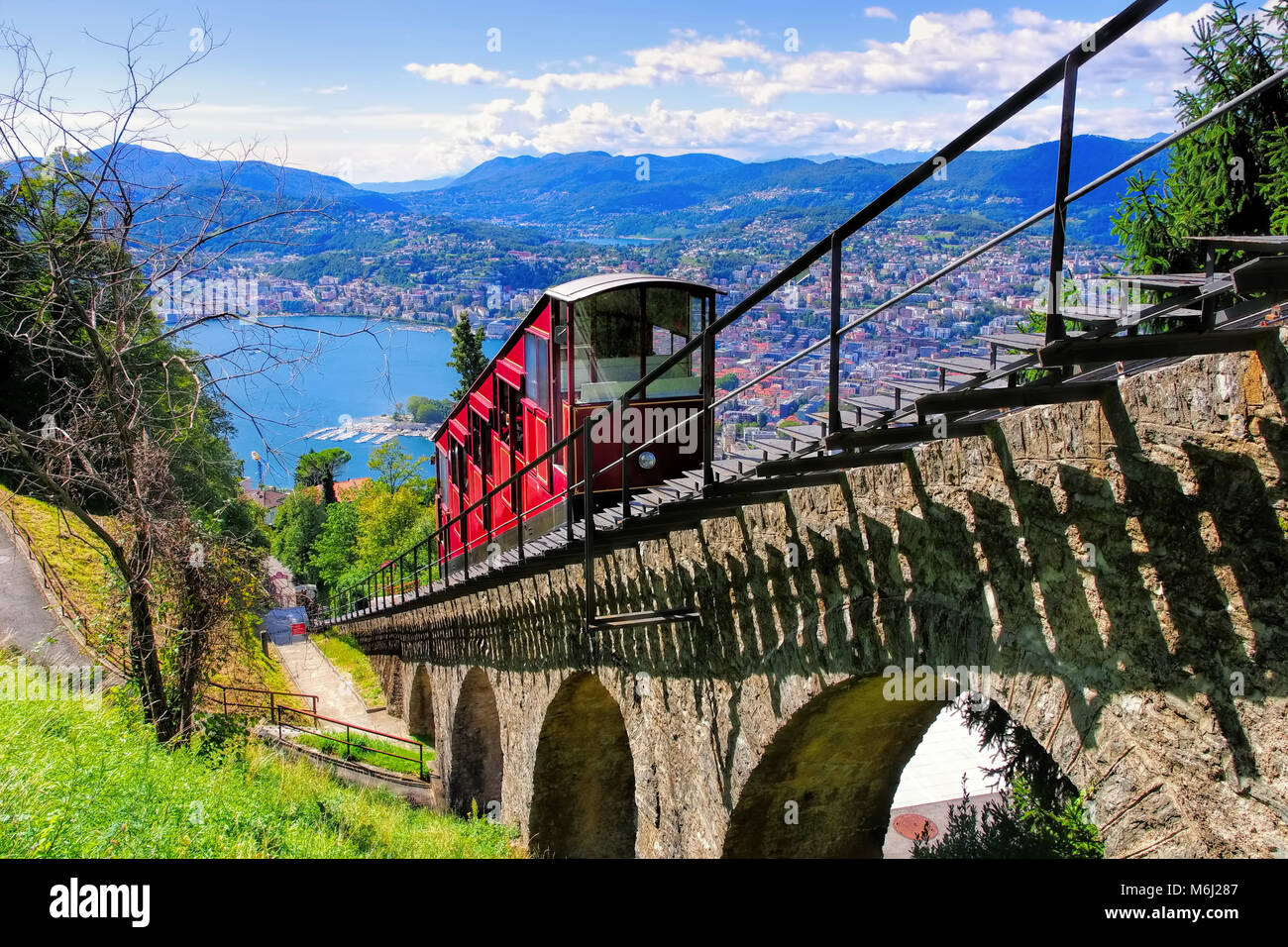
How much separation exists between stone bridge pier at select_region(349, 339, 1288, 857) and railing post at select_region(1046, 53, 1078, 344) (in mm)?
293

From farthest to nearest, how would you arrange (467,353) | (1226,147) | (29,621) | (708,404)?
(467,353) → (29,621) → (1226,147) → (708,404)

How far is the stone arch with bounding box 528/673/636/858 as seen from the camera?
928 cm

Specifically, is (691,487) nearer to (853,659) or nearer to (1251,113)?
(853,659)

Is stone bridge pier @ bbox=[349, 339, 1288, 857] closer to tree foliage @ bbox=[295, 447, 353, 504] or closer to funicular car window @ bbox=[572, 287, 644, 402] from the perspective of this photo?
funicular car window @ bbox=[572, 287, 644, 402]

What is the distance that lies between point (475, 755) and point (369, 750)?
2126 mm

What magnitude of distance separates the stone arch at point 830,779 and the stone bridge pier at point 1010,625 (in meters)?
0.02

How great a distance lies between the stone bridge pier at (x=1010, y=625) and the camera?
2.38 m

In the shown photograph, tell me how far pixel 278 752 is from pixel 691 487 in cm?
776

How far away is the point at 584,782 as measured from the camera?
32.9ft

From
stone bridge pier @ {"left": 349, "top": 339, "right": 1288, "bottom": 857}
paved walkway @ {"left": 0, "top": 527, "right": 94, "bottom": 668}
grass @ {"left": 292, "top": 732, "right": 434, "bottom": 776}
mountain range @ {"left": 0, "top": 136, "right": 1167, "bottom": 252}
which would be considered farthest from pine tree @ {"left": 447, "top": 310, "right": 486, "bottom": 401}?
stone bridge pier @ {"left": 349, "top": 339, "right": 1288, "bottom": 857}

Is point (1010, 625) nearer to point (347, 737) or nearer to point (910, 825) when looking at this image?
point (910, 825)

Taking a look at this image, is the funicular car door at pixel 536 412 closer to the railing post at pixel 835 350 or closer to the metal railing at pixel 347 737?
the railing post at pixel 835 350

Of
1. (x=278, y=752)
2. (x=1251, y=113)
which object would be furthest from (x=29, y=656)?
(x=1251, y=113)

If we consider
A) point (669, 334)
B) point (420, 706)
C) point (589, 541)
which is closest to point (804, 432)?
point (589, 541)
